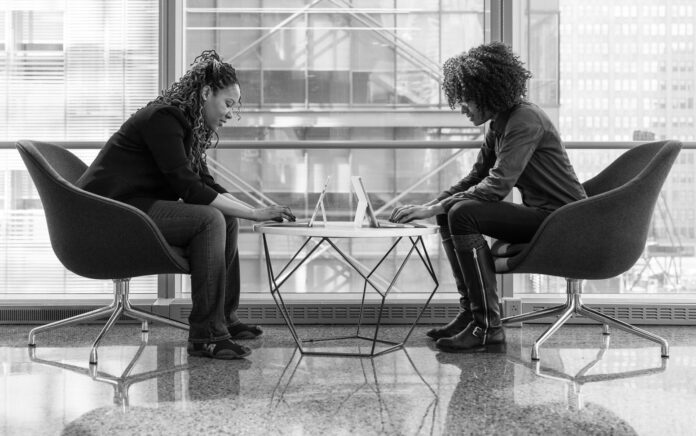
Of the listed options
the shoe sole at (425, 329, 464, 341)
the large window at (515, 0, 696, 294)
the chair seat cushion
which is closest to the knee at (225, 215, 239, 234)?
the shoe sole at (425, 329, 464, 341)

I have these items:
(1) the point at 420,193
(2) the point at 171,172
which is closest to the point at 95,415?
(2) the point at 171,172

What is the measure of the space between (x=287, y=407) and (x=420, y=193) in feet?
8.64

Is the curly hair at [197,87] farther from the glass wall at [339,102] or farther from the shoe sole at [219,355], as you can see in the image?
the glass wall at [339,102]

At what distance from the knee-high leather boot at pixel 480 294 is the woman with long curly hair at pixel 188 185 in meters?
0.58

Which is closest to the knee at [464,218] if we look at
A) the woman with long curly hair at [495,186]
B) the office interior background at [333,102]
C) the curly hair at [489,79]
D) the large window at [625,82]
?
the woman with long curly hair at [495,186]

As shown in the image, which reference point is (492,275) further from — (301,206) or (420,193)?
(420,193)

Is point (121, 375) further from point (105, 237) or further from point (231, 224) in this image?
point (231, 224)

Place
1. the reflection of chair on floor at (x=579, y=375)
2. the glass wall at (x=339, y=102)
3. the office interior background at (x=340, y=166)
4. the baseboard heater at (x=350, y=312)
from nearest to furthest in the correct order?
1. the office interior background at (x=340, y=166)
2. the reflection of chair on floor at (x=579, y=375)
3. the baseboard heater at (x=350, y=312)
4. the glass wall at (x=339, y=102)

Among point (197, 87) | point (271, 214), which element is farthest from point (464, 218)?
point (197, 87)

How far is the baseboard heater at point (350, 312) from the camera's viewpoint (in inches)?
109

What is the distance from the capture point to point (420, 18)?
4488 millimetres

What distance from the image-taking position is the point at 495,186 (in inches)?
87.3

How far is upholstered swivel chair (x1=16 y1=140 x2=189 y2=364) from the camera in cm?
204

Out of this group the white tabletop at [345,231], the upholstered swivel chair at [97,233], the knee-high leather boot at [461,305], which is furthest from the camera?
the knee-high leather boot at [461,305]
